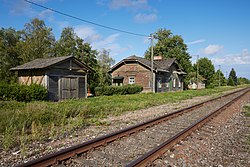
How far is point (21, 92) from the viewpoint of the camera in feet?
53.4

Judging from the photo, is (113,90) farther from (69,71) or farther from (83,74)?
(69,71)

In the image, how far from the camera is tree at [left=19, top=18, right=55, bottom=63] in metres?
35.4

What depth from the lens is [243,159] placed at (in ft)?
16.5

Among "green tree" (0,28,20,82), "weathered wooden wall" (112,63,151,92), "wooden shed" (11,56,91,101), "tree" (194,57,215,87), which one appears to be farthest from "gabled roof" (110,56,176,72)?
"tree" (194,57,215,87)

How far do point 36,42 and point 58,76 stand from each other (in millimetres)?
19221

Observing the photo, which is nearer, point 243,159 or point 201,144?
point 243,159

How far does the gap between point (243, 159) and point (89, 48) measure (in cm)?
3362

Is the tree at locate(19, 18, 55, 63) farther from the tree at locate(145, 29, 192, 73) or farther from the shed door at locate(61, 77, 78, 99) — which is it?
the tree at locate(145, 29, 192, 73)

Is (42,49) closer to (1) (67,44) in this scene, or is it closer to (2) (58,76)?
(1) (67,44)

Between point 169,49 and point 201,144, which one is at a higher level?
point 169,49

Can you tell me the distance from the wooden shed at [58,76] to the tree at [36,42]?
14763mm

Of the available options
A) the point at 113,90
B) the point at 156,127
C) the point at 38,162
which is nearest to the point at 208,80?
the point at 113,90

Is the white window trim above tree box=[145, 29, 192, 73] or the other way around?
the other way around

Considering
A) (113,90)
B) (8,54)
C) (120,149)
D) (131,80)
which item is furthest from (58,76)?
(8,54)
